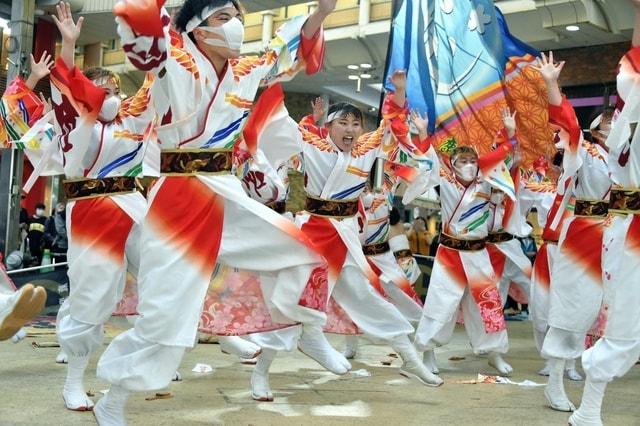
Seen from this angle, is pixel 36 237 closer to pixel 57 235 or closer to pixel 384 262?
pixel 57 235

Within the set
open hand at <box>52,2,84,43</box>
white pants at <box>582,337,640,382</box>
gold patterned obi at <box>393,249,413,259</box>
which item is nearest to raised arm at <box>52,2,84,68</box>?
open hand at <box>52,2,84,43</box>

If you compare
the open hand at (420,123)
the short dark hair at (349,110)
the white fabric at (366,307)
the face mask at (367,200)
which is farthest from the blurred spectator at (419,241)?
the white fabric at (366,307)

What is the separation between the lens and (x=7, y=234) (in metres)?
10.4

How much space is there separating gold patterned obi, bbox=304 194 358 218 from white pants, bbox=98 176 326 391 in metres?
1.75

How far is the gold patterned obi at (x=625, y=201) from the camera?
3.53 m

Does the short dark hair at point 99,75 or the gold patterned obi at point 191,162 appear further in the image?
the short dark hair at point 99,75

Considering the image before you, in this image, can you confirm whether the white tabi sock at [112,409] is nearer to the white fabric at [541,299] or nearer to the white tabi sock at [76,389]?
the white tabi sock at [76,389]

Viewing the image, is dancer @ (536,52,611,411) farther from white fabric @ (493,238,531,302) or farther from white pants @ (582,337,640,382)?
white fabric @ (493,238,531,302)

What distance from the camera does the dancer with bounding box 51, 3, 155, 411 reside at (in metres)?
3.79

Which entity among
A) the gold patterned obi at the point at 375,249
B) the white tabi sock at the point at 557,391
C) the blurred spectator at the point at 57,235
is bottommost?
the blurred spectator at the point at 57,235

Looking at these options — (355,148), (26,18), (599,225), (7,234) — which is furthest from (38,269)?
(599,225)

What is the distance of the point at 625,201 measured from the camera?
3562 millimetres

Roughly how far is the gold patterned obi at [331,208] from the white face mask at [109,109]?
1.43 meters

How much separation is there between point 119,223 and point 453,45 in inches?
158
